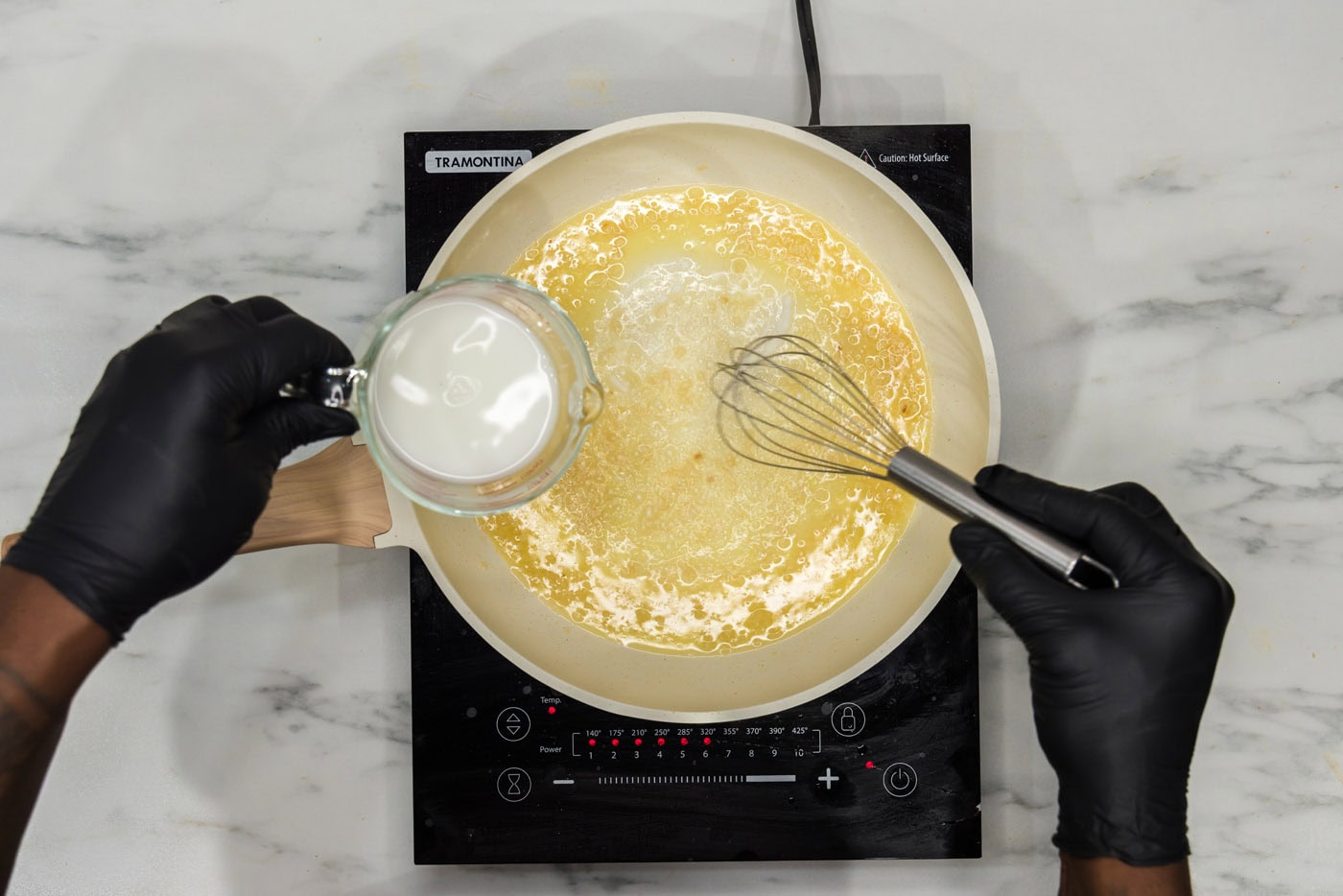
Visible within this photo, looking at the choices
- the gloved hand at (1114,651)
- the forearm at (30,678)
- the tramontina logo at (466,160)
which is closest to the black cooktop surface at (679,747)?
the tramontina logo at (466,160)

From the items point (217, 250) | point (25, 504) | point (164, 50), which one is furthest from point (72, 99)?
point (25, 504)

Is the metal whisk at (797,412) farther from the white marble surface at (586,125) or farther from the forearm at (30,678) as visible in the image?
the forearm at (30,678)

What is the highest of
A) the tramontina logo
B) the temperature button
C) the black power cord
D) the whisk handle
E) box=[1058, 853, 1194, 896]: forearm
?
the black power cord

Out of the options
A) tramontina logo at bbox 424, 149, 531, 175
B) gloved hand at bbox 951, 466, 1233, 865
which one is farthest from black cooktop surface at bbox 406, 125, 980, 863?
gloved hand at bbox 951, 466, 1233, 865

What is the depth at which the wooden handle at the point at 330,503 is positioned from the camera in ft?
2.47

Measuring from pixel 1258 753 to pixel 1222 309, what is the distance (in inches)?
16.7

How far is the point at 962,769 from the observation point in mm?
817

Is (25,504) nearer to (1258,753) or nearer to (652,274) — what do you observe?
(652,274)

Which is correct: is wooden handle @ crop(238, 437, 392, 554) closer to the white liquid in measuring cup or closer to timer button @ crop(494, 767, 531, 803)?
the white liquid in measuring cup

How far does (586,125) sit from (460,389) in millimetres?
337

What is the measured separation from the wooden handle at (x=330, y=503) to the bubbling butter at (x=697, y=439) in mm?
121

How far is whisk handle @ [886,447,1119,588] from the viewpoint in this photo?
0.64 metres

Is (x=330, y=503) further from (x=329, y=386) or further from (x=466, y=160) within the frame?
(x=466, y=160)

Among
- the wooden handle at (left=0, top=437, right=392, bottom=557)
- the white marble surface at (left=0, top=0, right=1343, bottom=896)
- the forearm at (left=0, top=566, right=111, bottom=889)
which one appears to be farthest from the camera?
the white marble surface at (left=0, top=0, right=1343, bottom=896)
